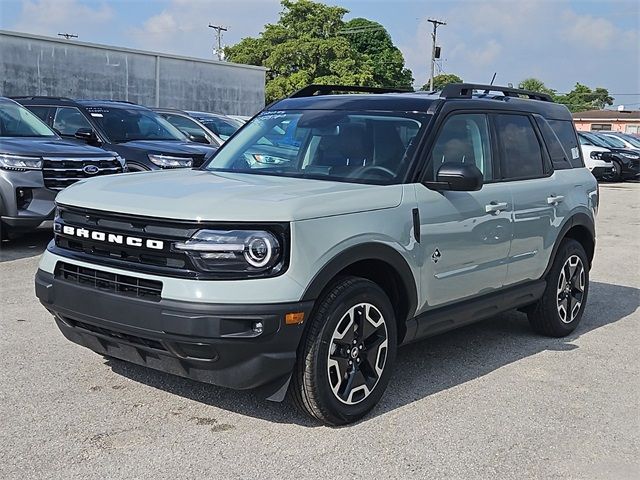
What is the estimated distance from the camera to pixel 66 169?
8.77 m

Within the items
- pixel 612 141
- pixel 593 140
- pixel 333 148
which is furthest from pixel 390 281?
pixel 612 141

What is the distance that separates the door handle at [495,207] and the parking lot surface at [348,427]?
3.59 feet

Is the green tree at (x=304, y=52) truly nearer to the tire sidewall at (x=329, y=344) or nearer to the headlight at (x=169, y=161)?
the headlight at (x=169, y=161)

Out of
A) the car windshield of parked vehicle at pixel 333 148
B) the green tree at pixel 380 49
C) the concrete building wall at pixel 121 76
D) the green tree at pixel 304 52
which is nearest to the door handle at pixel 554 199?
the car windshield of parked vehicle at pixel 333 148

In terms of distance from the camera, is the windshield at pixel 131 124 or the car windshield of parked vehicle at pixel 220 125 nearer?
the windshield at pixel 131 124

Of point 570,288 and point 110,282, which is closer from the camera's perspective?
point 110,282

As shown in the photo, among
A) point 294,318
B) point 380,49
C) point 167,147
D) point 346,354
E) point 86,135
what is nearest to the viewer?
point 294,318

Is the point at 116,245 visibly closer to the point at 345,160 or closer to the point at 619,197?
the point at 345,160

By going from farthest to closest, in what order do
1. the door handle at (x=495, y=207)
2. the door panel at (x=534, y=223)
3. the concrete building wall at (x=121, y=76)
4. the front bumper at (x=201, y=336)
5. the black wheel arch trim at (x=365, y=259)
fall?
the concrete building wall at (x=121, y=76) < the door panel at (x=534, y=223) < the door handle at (x=495, y=207) < the black wheel arch trim at (x=365, y=259) < the front bumper at (x=201, y=336)

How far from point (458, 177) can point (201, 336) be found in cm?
183

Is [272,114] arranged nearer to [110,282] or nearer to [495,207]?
[495,207]

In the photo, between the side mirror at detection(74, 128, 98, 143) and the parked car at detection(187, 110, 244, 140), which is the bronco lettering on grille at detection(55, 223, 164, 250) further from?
the parked car at detection(187, 110, 244, 140)

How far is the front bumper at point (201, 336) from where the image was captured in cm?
363

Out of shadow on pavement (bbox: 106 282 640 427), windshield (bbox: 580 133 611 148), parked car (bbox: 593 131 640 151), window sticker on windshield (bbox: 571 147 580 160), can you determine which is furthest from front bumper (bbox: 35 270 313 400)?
parked car (bbox: 593 131 640 151)
